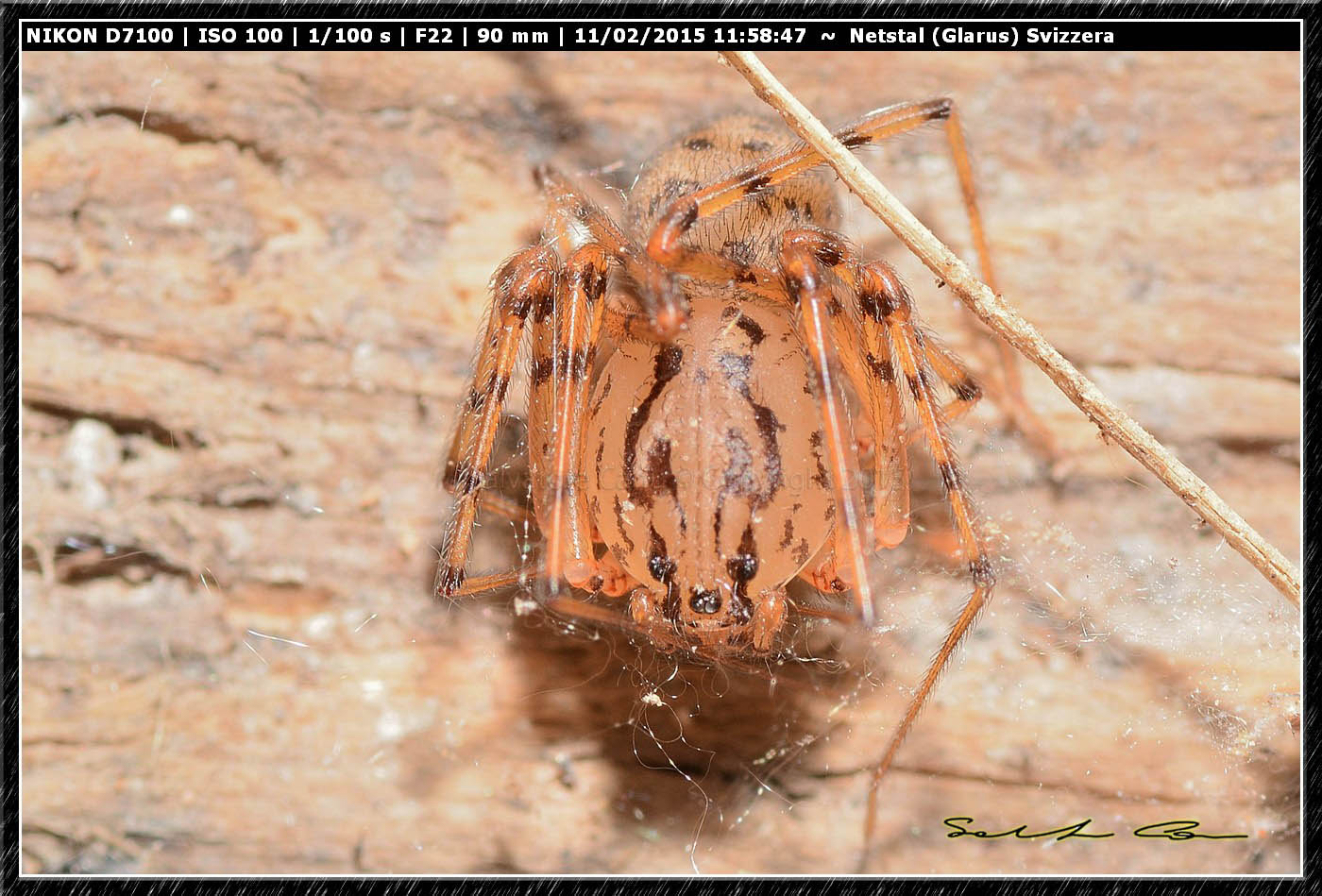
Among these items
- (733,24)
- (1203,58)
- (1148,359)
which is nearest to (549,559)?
(733,24)

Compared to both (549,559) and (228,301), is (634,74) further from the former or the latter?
(549,559)

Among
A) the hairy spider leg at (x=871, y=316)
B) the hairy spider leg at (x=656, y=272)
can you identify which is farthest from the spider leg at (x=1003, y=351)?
the hairy spider leg at (x=656, y=272)

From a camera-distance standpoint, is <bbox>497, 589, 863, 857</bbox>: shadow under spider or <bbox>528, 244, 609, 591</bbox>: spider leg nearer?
<bbox>528, 244, 609, 591</bbox>: spider leg

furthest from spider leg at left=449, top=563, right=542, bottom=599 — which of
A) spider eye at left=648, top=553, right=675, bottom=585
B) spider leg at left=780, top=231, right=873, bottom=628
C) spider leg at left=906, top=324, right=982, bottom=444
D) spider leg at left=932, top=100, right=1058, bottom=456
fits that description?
spider leg at left=932, top=100, right=1058, bottom=456

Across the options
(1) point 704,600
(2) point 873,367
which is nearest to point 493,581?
(1) point 704,600

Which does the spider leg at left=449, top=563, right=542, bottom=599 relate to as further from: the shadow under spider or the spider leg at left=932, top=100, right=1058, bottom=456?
the spider leg at left=932, top=100, right=1058, bottom=456

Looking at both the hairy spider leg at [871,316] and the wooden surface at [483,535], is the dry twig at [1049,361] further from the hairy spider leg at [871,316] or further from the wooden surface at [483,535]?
the wooden surface at [483,535]
